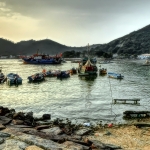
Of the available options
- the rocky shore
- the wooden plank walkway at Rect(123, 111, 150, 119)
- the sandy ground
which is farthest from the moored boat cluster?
the wooden plank walkway at Rect(123, 111, 150, 119)

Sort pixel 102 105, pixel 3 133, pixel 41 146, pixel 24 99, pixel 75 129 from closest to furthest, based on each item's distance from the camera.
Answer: pixel 41 146
pixel 3 133
pixel 75 129
pixel 102 105
pixel 24 99

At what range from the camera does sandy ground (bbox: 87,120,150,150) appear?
584 inches

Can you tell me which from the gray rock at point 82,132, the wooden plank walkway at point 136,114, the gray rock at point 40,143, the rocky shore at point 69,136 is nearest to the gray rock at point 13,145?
the rocky shore at point 69,136

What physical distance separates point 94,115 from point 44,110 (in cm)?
603

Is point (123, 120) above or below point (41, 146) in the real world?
below

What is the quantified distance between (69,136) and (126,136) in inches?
177

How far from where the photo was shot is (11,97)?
3428 centimetres

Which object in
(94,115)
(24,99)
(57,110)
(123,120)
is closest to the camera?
(123,120)

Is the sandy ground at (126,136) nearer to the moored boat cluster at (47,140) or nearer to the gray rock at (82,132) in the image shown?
the gray rock at (82,132)

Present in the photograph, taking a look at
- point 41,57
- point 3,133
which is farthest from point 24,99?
point 41,57

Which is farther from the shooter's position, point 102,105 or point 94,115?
point 102,105

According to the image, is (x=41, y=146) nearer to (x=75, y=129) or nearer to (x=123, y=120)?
(x=75, y=129)

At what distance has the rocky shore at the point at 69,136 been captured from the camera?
472 inches

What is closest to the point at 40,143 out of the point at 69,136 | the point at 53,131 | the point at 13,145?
the point at 13,145
